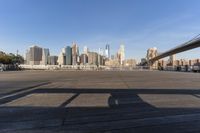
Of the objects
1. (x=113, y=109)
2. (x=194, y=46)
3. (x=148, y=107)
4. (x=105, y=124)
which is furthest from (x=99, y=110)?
(x=194, y=46)

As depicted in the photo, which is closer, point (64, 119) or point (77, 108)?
point (64, 119)

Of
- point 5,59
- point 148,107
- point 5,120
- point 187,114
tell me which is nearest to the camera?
point 5,120

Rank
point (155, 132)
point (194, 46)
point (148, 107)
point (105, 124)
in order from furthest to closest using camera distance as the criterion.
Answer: point (194, 46), point (148, 107), point (105, 124), point (155, 132)

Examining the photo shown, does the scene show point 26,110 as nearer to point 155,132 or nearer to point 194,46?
point 155,132

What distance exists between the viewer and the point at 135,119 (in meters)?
8.26

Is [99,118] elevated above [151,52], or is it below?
below

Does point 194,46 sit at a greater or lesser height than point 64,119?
greater

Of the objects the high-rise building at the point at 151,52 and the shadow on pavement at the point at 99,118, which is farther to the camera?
the high-rise building at the point at 151,52

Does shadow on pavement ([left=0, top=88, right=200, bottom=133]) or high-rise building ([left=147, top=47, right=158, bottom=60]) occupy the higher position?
high-rise building ([left=147, top=47, right=158, bottom=60])

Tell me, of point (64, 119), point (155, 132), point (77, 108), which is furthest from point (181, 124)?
point (77, 108)

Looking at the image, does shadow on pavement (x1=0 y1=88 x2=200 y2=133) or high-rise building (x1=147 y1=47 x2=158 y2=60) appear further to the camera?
high-rise building (x1=147 y1=47 x2=158 y2=60)

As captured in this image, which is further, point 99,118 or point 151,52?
point 151,52

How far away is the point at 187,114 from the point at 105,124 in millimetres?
2825

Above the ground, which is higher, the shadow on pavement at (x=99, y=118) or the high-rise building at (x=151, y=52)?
the high-rise building at (x=151, y=52)
